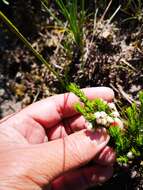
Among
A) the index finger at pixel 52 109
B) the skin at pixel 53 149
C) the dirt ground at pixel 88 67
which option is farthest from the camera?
the dirt ground at pixel 88 67

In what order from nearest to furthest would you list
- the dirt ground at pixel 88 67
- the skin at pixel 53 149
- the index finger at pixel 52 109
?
the skin at pixel 53 149
the index finger at pixel 52 109
the dirt ground at pixel 88 67

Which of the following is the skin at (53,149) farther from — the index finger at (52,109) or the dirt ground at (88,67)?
the dirt ground at (88,67)

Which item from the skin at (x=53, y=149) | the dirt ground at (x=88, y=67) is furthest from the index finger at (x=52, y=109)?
the dirt ground at (x=88, y=67)

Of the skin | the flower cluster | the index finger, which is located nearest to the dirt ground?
the skin

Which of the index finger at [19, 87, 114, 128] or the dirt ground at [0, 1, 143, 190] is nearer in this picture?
the index finger at [19, 87, 114, 128]

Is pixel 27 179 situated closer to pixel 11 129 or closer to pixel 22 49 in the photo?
pixel 11 129

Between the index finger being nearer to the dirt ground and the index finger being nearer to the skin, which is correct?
the skin

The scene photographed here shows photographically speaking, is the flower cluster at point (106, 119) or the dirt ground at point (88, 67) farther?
the dirt ground at point (88, 67)
